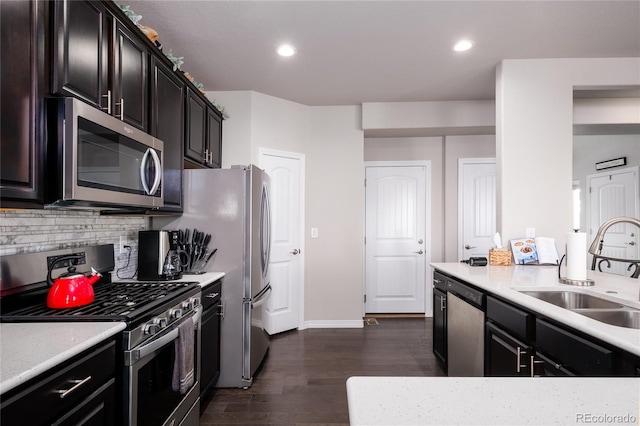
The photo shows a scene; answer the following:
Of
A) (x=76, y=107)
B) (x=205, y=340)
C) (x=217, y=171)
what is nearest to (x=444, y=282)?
(x=205, y=340)

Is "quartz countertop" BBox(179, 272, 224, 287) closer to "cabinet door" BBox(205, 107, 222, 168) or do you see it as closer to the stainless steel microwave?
the stainless steel microwave

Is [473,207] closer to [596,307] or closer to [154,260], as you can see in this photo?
[596,307]

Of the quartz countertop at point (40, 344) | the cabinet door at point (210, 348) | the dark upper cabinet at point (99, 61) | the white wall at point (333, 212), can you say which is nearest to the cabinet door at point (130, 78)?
the dark upper cabinet at point (99, 61)

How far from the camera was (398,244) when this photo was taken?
14.5 ft

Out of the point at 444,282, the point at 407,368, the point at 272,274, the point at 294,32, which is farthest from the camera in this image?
the point at 272,274

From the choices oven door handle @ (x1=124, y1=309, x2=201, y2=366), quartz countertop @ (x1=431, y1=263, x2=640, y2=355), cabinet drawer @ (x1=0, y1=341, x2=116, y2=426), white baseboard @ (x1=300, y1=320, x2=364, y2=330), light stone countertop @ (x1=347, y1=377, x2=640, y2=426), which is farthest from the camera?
white baseboard @ (x1=300, y1=320, x2=364, y2=330)

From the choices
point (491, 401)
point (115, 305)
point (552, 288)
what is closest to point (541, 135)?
point (552, 288)

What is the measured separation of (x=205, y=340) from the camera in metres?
2.21

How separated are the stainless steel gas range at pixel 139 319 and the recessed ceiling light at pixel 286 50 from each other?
1940mm

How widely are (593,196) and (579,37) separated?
4023 mm

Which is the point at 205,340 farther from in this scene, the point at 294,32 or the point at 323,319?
the point at 294,32

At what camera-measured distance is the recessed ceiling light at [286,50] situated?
2.63 m

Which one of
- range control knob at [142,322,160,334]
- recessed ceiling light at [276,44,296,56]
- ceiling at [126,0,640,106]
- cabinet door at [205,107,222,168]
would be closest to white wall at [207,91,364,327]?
ceiling at [126,0,640,106]

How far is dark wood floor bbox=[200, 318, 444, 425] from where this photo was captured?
214cm
